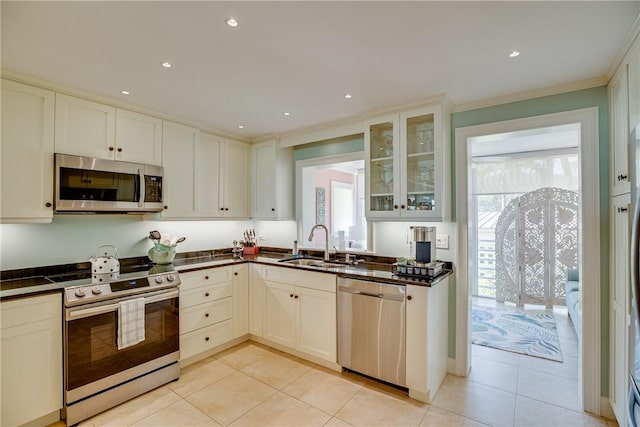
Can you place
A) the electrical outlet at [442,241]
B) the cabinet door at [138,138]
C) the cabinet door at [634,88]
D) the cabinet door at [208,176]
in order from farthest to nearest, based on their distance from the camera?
1. the cabinet door at [208,176]
2. the electrical outlet at [442,241]
3. the cabinet door at [138,138]
4. the cabinet door at [634,88]

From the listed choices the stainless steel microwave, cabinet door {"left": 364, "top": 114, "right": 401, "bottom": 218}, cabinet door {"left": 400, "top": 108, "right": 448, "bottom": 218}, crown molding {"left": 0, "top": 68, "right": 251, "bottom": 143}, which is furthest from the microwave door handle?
cabinet door {"left": 400, "top": 108, "right": 448, "bottom": 218}

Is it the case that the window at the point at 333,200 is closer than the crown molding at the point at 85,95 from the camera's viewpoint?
No

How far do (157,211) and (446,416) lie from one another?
305cm

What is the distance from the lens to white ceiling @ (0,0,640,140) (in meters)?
1.53

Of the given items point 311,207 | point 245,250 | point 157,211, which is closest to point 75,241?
point 157,211

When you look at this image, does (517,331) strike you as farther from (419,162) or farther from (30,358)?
(30,358)

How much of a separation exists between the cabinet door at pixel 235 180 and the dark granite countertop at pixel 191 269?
607mm

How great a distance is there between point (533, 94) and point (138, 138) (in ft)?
11.4

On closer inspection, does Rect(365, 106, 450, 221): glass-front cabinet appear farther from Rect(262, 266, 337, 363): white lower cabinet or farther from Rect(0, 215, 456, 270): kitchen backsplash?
→ Rect(262, 266, 337, 363): white lower cabinet

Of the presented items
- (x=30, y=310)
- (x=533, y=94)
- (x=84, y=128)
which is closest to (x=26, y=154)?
(x=84, y=128)

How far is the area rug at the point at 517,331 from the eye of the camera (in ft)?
11.0

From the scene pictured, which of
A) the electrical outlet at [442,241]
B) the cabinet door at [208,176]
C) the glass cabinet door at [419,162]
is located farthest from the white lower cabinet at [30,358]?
the electrical outlet at [442,241]

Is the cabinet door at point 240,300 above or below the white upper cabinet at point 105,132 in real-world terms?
below

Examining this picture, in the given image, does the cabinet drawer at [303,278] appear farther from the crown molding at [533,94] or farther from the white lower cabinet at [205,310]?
the crown molding at [533,94]
